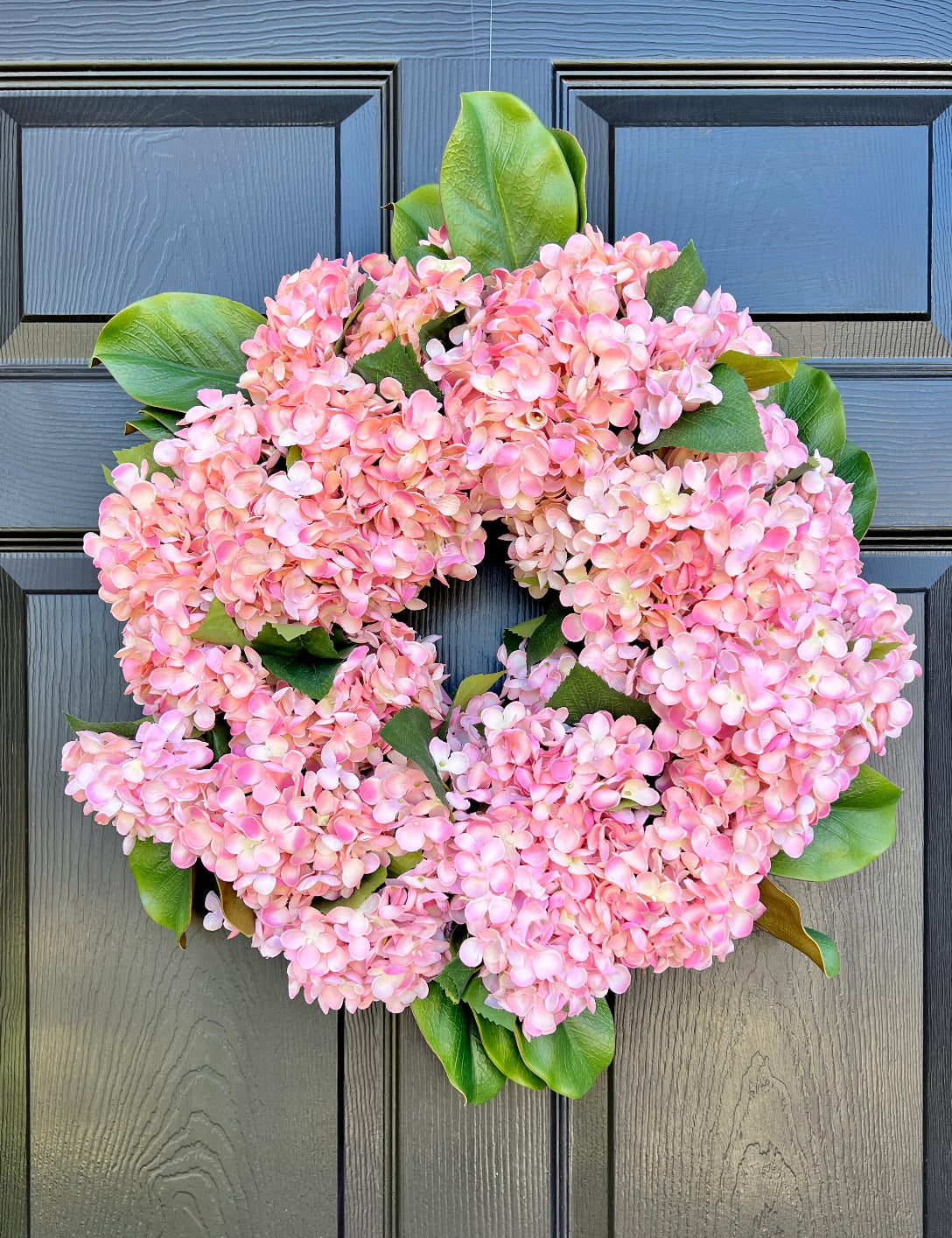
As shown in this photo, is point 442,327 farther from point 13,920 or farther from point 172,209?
point 13,920

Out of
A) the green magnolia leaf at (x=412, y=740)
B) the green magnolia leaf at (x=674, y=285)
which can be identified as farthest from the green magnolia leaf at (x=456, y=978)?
the green magnolia leaf at (x=674, y=285)

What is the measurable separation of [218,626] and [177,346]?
0.26m

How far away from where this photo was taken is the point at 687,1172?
73cm

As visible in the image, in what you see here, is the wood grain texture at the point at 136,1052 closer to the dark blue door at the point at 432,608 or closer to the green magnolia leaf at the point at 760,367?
the dark blue door at the point at 432,608

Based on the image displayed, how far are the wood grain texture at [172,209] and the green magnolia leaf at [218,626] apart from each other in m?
0.35

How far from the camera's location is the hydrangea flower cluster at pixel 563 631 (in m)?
0.53

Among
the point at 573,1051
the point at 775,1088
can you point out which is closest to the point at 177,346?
the point at 573,1051

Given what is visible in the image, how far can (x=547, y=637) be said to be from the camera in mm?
626

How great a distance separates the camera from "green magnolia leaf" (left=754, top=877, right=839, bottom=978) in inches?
24.2

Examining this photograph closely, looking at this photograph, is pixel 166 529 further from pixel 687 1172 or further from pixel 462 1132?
pixel 687 1172

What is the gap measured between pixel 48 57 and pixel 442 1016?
3.12 feet

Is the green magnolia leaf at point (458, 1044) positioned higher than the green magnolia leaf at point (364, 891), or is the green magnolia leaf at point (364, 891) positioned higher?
the green magnolia leaf at point (364, 891)

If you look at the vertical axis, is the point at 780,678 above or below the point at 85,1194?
above

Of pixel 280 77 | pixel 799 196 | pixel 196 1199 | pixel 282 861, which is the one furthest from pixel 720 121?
pixel 196 1199
